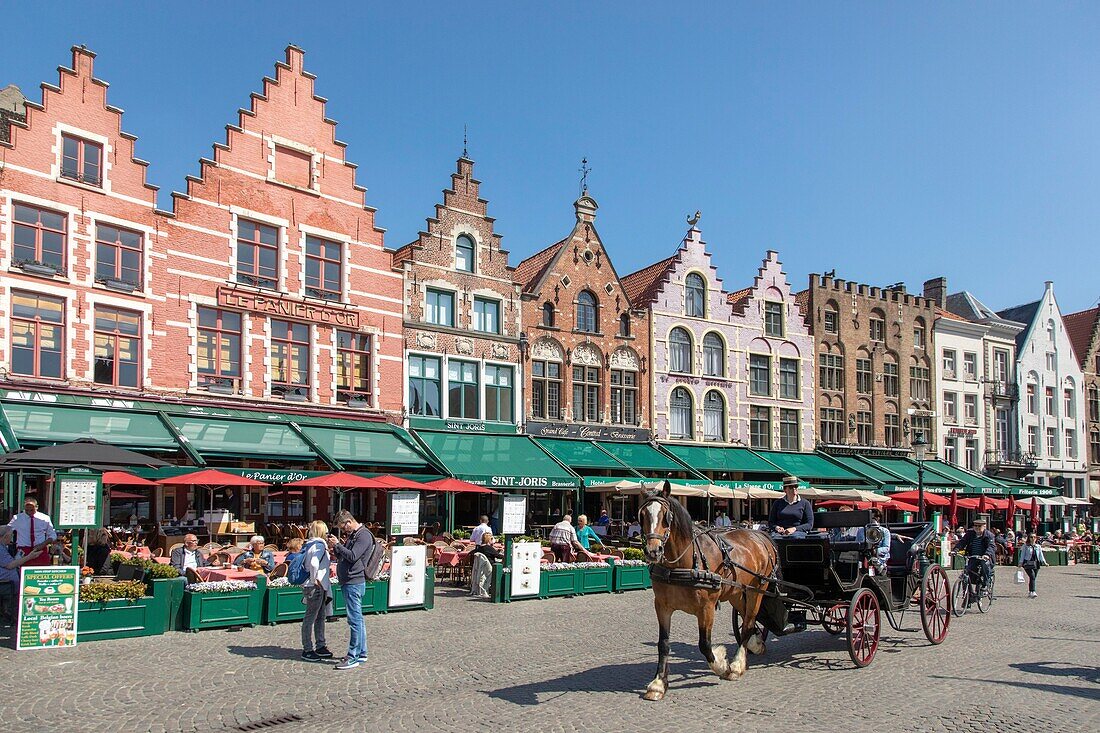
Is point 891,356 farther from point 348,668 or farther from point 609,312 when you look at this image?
point 348,668

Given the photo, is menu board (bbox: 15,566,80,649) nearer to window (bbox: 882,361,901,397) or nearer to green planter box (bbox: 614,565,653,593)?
green planter box (bbox: 614,565,653,593)

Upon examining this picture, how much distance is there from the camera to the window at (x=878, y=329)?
1796 inches

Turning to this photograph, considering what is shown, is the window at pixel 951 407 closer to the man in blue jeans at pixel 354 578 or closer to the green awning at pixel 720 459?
the green awning at pixel 720 459

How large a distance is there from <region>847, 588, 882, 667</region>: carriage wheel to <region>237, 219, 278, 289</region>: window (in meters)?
20.5

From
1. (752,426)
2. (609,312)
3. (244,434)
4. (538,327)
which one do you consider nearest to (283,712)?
(244,434)

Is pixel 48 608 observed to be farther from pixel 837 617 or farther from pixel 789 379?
pixel 789 379

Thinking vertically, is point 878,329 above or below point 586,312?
above

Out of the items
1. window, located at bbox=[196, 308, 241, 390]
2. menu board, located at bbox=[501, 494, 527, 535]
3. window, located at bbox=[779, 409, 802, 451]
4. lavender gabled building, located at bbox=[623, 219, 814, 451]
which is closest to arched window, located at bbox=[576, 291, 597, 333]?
lavender gabled building, located at bbox=[623, 219, 814, 451]

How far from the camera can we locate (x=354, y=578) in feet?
37.4

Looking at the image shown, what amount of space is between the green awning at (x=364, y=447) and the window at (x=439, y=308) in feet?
14.7

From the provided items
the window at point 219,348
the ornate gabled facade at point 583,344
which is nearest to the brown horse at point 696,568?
the window at point 219,348

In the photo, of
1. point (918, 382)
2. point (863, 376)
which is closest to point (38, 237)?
point (863, 376)

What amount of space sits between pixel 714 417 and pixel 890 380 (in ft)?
39.6

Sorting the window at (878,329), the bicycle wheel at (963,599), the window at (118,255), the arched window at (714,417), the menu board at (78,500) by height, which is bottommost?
the bicycle wheel at (963,599)
